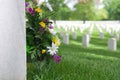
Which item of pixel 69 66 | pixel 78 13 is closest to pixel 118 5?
pixel 78 13

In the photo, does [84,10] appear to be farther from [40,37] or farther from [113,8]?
[40,37]

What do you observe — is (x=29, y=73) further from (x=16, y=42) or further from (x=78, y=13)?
(x=78, y=13)

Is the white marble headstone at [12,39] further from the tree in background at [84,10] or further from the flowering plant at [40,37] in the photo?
the tree in background at [84,10]

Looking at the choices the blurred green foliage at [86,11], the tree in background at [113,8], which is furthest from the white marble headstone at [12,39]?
the tree in background at [113,8]

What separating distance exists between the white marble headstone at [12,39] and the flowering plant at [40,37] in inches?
36.6

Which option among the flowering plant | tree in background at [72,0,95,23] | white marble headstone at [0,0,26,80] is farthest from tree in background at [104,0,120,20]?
white marble headstone at [0,0,26,80]

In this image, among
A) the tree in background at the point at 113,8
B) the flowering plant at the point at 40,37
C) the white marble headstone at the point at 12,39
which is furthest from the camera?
the tree in background at the point at 113,8

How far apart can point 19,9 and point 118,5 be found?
59.8 meters

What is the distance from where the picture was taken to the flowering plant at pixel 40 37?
5.70 meters

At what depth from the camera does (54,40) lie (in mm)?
5805

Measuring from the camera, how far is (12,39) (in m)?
4.58

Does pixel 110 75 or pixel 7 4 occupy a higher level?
pixel 7 4

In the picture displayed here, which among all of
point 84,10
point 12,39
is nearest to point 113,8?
point 84,10

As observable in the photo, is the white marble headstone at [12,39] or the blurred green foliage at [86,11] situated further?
the blurred green foliage at [86,11]
